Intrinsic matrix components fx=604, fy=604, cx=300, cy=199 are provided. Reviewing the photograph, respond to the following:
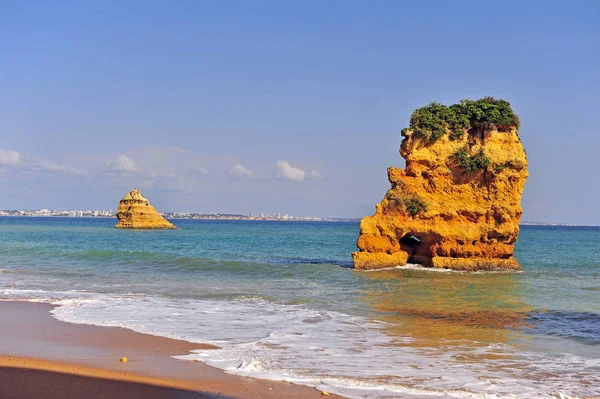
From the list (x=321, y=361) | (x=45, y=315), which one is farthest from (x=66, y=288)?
(x=321, y=361)

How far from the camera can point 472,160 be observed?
28.7 m

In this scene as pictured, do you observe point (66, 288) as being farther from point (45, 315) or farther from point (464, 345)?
point (464, 345)

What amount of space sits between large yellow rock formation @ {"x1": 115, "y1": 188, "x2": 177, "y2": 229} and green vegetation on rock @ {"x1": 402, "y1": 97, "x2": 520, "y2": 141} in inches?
2870

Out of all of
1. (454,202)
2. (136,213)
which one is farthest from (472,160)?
(136,213)

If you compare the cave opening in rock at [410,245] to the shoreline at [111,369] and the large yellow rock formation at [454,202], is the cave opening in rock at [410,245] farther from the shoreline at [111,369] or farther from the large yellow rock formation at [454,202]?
the shoreline at [111,369]

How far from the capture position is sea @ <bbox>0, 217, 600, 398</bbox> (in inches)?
370

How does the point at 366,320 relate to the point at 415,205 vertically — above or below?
below

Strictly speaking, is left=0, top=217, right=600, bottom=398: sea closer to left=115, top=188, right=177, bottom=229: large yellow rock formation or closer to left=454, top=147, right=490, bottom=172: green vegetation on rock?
left=454, top=147, right=490, bottom=172: green vegetation on rock

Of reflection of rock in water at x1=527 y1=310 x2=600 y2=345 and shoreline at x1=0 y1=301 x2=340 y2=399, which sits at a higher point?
reflection of rock in water at x1=527 y1=310 x2=600 y2=345

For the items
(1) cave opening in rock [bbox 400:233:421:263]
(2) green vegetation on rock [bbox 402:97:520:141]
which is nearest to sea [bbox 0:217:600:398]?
(1) cave opening in rock [bbox 400:233:421:263]

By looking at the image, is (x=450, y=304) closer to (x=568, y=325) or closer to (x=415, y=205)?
(x=568, y=325)

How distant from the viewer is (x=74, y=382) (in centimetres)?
861

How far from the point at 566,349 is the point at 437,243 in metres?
16.9

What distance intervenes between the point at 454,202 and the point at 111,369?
22223 mm
